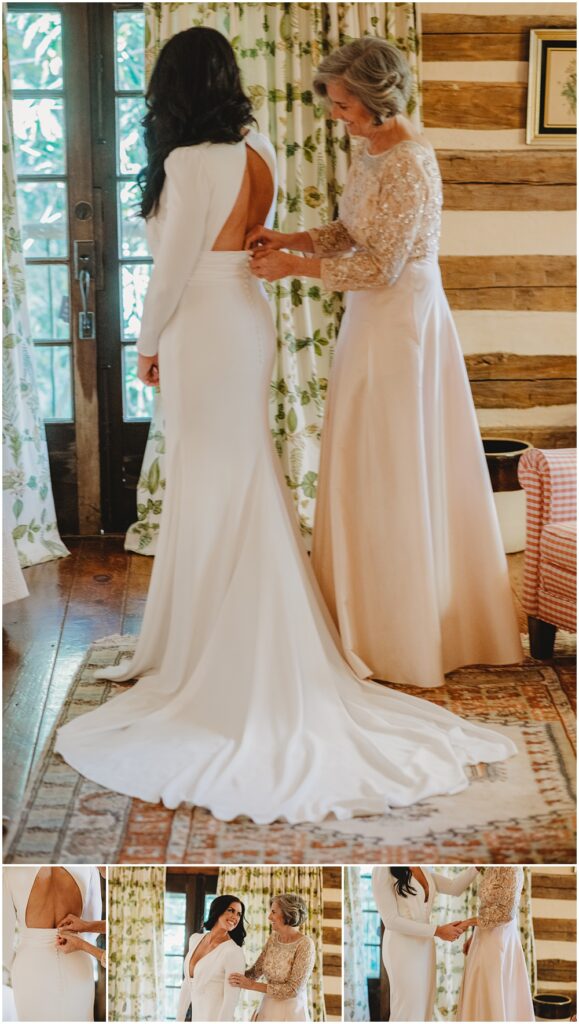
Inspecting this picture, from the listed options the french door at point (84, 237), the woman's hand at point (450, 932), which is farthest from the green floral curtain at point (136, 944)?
the french door at point (84, 237)

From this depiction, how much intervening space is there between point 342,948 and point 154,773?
27.3 inches

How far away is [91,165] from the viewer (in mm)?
4812

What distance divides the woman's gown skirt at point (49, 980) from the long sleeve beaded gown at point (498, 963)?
0.73m

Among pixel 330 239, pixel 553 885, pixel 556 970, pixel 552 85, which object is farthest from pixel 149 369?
pixel 552 85

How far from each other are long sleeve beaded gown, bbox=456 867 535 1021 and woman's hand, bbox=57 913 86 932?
29.2 inches

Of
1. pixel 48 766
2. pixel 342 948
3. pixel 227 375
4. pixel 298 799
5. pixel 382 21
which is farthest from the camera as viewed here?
pixel 382 21

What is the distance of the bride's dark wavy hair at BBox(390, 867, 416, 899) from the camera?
2.12m

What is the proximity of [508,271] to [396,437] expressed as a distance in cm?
213

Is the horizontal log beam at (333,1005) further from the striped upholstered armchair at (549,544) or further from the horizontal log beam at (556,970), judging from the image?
the striped upholstered armchair at (549,544)

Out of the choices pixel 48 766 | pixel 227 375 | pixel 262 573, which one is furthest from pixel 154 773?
pixel 227 375

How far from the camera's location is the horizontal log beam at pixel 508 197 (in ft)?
16.1

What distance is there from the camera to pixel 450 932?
2158mm

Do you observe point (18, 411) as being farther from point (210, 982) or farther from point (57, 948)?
point (210, 982)

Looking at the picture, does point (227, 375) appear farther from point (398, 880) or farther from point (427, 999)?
point (427, 999)
